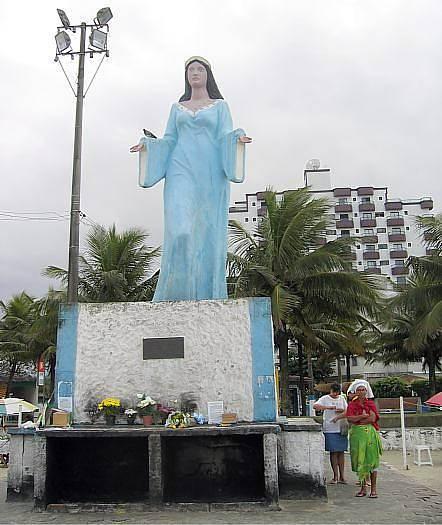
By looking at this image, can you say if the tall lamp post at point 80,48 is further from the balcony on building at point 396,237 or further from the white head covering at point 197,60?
the balcony on building at point 396,237

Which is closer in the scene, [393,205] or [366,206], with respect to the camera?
[393,205]

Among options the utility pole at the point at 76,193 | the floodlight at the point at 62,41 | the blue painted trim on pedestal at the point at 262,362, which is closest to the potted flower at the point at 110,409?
the blue painted trim on pedestal at the point at 262,362

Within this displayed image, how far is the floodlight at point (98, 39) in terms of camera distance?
560 inches

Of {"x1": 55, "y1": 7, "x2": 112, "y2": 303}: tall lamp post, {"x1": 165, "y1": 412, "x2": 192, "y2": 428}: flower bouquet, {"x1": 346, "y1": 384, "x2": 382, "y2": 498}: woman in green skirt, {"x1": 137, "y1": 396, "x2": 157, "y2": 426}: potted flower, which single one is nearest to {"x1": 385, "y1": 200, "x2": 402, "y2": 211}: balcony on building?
{"x1": 55, "y1": 7, "x2": 112, "y2": 303}: tall lamp post

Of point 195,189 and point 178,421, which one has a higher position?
point 195,189

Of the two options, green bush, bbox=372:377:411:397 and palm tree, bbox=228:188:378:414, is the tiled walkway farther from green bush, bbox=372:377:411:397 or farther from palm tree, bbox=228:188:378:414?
green bush, bbox=372:377:411:397

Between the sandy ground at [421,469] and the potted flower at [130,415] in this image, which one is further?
the sandy ground at [421,469]

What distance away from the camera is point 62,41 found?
14.2m

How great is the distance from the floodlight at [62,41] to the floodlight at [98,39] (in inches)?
19.8

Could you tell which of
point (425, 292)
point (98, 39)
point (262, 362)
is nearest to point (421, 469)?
point (262, 362)

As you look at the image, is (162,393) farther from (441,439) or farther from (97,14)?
(441,439)

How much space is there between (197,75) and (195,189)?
73.4 inches

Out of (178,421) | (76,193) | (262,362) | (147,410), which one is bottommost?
(178,421)

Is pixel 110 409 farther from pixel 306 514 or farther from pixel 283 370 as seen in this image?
pixel 283 370
